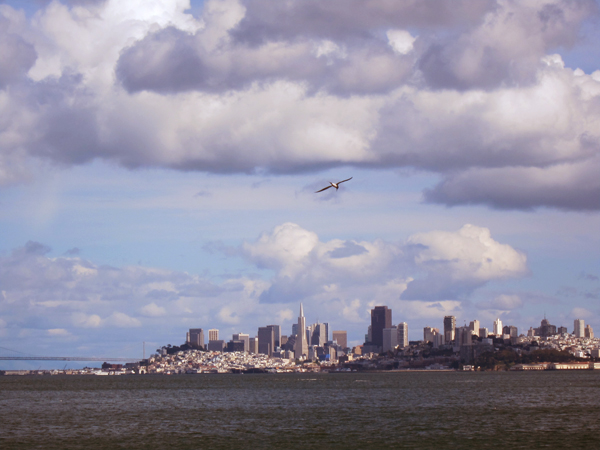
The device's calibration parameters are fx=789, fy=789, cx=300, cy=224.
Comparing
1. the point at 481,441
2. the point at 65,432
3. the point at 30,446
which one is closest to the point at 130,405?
the point at 65,432

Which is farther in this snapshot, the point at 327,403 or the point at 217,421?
the point at 327,403

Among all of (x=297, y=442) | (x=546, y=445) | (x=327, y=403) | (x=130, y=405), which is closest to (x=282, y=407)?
(x=327, y=403)

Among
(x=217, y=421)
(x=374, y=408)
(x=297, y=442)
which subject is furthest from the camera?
(x=374, y=408)

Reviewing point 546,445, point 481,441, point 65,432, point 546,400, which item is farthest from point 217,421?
point 546,400

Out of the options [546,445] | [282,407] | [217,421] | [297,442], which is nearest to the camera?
[546,445]

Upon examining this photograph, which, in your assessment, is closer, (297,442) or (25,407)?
(297,442)

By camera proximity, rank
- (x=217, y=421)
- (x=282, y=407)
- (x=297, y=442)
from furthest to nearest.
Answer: (x=282, y=407) < (x=217, y=421) < (x=297, y=442)

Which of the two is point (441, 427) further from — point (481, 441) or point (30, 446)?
point (30, 446)

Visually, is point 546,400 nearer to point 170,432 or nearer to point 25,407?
point 170,432

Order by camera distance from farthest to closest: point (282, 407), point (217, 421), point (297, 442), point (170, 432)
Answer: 1. point (282, 407)
2. point (217, 421)
3. point (170, 432)
4. point (297, 442)
